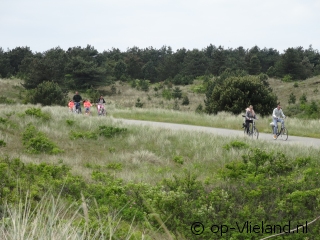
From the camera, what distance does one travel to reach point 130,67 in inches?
3187

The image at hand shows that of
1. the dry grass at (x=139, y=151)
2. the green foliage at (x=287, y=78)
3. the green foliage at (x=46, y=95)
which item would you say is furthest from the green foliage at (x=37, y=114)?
the green foliage at (x=287, y=78)

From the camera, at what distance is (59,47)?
305ft

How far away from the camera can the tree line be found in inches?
2365

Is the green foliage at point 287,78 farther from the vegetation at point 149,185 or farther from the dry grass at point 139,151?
the vegetation at point 149,185

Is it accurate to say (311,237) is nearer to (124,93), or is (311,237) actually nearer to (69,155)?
(69,155)

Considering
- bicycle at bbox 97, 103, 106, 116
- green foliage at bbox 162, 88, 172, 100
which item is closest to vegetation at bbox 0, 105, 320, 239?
bicycle at bbox 97, 103, 106, 116

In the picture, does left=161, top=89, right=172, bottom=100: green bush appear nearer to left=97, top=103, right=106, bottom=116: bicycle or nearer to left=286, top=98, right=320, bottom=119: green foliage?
left=286, top=98, right=320, bottom=119: green foliage

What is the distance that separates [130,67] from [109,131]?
2565 inches

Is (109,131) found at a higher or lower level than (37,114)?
lower

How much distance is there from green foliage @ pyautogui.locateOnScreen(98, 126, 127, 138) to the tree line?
3904 cm

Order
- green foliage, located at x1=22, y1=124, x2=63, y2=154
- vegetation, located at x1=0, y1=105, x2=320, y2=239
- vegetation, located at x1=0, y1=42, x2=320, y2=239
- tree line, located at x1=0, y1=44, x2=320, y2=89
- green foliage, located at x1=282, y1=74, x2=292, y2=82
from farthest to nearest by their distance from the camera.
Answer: green foliage, located at x1=282, y1=74, x2=292, y2=82
tree line, located at x1=0, y1=44, x2=320, y2=89
green foliage, located at x1=22, y1=124, x2=63, y2=154
vegetation, located at x1=0, y1=42, x2=320, y2=239
vegetation, located at x1=0, y1=105, x2=320, y2=239

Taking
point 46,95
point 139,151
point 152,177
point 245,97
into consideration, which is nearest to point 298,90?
point 245,97

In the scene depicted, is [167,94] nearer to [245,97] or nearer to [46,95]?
[46,95]

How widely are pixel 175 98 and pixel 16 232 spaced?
176 feet
